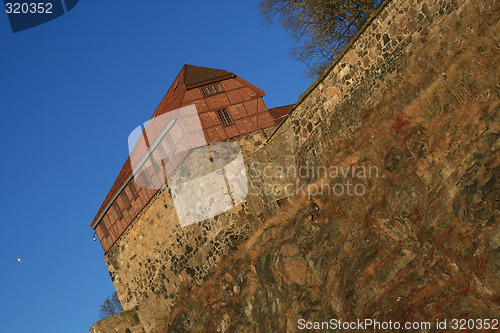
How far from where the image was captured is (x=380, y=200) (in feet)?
43.9

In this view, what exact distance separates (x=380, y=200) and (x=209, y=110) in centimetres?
1389

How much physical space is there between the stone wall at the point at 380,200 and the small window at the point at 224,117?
4781mm

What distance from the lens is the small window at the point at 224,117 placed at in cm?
2531

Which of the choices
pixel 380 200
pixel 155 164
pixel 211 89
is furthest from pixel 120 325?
pixel 380 200

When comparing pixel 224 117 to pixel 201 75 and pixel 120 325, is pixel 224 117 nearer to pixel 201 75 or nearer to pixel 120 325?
pixel 201 75

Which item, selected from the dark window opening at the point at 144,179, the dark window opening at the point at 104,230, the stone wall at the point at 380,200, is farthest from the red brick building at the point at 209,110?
the stone wall at the point at 380,200

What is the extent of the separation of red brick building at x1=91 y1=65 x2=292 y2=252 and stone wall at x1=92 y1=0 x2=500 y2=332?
15.2ft

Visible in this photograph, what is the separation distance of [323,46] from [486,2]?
1136 centimetres

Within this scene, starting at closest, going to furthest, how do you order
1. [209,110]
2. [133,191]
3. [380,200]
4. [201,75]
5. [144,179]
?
[380,200], [209,110], [144,179], [201,75], [133,191]

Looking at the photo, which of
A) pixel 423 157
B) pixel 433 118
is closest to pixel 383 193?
pixel 423 157

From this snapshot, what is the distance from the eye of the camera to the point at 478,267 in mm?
9930

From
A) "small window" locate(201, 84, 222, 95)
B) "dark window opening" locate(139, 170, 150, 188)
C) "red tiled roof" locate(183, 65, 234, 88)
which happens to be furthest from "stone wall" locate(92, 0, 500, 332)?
"red tiled roof" locate(183, 65, 234, 88)

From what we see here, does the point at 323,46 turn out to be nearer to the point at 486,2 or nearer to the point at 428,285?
the point at 486,2

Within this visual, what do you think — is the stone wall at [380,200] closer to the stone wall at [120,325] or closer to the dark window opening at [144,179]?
the stone wall at [120,325]
